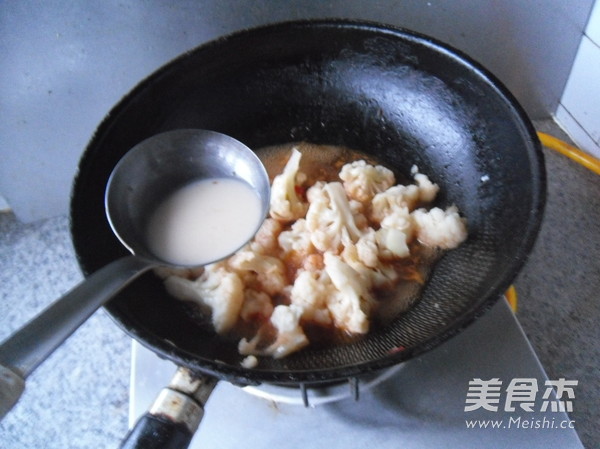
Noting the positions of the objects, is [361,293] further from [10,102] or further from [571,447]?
[10,102]

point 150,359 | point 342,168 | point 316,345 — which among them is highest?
point 342,168

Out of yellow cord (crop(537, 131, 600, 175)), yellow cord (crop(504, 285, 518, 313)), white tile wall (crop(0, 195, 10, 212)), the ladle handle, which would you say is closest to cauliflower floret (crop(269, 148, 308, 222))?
the ladle handle

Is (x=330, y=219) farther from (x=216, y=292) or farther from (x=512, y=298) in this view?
(x=512, y=298)

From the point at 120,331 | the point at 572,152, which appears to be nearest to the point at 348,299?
the point at 120,331

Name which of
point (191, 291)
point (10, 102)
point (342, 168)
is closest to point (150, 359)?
point (191, 291)

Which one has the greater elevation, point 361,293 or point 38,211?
point 361,293

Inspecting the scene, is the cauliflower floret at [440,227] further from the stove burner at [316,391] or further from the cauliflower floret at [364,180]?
the stove burner at [316,391]

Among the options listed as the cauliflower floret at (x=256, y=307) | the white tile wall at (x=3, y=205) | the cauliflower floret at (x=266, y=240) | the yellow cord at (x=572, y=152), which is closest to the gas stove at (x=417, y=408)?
the cauliflower floret at (x=256, y=307)
